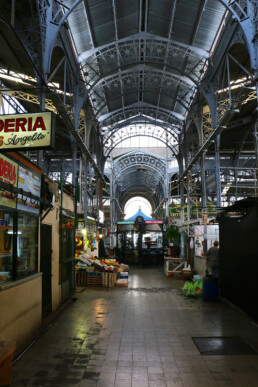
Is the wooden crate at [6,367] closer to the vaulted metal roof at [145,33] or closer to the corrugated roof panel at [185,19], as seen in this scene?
the vaulted metal roof at [145,33]

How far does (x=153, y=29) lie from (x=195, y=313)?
53.2ft

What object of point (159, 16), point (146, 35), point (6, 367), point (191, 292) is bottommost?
A: point (191, 292)

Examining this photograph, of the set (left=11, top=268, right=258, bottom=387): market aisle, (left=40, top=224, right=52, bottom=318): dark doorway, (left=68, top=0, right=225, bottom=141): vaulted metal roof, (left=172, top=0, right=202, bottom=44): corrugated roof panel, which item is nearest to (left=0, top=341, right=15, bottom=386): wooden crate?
(left=11, top=268, right=258, bottom=387): market aisle

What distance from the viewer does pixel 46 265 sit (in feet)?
27.2

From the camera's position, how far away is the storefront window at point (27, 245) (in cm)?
643

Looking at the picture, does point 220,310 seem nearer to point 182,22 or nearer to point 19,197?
point 19,197

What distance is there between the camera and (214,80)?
16.7 m

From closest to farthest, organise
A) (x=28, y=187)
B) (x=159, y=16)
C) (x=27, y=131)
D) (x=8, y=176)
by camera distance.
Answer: (x=27, y=131) → (x=8, y=176) → (x=28, y=187) → (x=159, y=16)

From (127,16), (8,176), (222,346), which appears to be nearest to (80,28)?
(127,16)

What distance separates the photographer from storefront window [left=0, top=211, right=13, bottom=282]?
5710 millimetres

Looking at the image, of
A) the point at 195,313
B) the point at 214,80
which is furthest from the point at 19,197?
the point at 214,80

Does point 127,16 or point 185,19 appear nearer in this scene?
point 185,19

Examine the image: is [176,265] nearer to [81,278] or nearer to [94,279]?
[94,279]

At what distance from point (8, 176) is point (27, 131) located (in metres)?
1.38
